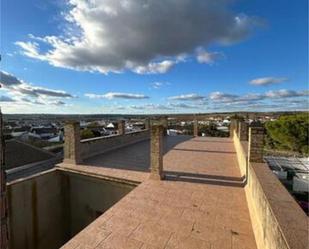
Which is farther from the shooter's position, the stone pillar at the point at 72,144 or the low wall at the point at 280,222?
the stone pillar at the point at 72,144

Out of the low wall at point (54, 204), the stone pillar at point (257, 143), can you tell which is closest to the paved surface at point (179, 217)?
the stone pillar at point (257, 143)

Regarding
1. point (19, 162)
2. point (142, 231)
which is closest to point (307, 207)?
point (142, 231)

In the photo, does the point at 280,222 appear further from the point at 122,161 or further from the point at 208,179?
the point at 122,161

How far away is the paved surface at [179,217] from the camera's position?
347 centimetres

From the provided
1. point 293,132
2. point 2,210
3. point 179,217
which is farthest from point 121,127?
point 293,132

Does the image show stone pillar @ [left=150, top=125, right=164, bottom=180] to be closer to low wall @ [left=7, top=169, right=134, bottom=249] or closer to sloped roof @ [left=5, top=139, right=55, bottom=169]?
low wall @ [left=7, top=169, right=134, bottom=249]

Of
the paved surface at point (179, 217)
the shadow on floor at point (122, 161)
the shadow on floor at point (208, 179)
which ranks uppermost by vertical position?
the shadow on floor at point (122, 161)

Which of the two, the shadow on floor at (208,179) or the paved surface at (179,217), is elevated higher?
the shadow on floor at (208,179)

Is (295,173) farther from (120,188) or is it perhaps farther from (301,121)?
(120,188)

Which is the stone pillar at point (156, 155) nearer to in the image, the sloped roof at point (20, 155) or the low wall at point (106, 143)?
the low wall at point (106, 143)

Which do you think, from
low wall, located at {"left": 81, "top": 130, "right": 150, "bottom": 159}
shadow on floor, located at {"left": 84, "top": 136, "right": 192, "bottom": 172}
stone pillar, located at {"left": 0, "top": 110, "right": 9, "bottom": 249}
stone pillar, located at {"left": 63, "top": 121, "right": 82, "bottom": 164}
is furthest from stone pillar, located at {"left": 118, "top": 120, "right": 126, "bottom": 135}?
stone pillar, located at {"left": 0, "top": 110, "right": 9, "bottom": 249}

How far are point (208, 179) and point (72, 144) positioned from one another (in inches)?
187

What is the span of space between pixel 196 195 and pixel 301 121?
21989 millimetres

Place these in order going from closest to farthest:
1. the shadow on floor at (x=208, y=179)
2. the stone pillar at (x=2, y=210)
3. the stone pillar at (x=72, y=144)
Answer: the stone pillar at (x=2, y=210) < the shadow on floor at (x=208, y=179) < the stone pillar at (x=72, y=144)
